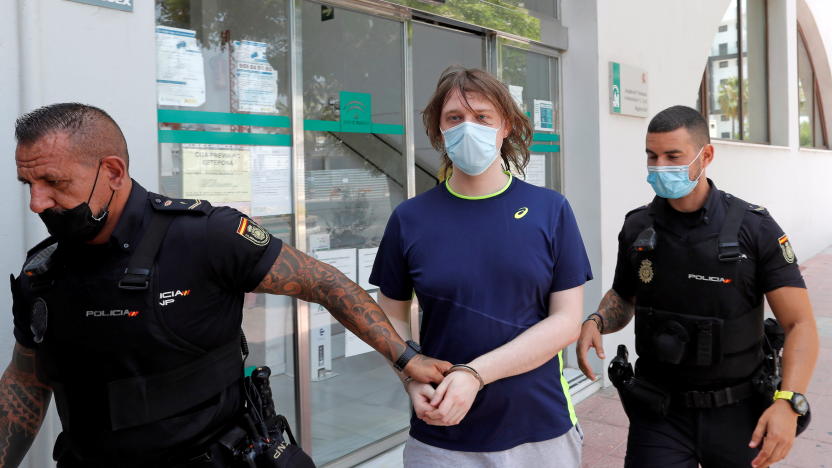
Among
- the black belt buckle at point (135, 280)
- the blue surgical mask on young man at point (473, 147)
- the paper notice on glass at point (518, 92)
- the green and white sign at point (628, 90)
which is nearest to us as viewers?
the black belt buckle at point (135, 280)

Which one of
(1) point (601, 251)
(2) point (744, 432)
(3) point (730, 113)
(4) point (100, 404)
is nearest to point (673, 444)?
(2) point (744, 432)

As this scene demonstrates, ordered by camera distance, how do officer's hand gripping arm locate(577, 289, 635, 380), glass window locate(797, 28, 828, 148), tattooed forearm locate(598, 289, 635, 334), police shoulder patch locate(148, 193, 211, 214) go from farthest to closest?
glass window locate(797, 28, 828, 148) < tattooed forearm locate(598, 289, 635, 334) < officer's hand gripping arm locate(577, 289, 635, 380) < police shoulder patch locate(148, 193, 211, 214)

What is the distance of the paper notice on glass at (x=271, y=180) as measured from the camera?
3.85m

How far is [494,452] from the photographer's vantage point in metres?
2.12

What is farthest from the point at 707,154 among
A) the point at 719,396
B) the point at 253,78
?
the point at 253,78

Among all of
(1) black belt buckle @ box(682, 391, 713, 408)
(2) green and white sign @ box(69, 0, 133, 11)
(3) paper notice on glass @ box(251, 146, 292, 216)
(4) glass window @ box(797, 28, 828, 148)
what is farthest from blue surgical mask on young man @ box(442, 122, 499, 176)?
(4) glass window @ box(797, 28, 828, 148)

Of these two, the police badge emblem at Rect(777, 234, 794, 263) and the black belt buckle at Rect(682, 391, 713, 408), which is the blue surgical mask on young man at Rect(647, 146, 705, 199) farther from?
the black belt buckle at Rect(682, 391, 713, 408)

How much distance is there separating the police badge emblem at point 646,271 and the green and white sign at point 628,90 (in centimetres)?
353

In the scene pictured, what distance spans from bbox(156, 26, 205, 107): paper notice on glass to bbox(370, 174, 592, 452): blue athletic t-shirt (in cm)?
175

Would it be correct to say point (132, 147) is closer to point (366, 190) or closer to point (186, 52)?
point (186, 52)

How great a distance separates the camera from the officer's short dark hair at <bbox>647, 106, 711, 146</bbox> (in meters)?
2.91

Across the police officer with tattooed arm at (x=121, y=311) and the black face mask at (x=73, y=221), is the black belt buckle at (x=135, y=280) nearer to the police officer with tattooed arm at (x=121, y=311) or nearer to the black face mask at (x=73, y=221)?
the police officer with tattooed arm at (x=121, y=311)

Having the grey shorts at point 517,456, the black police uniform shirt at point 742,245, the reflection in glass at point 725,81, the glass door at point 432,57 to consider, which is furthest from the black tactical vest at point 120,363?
the reflection in glass at point 725,81

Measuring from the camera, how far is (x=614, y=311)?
3.12 metres
